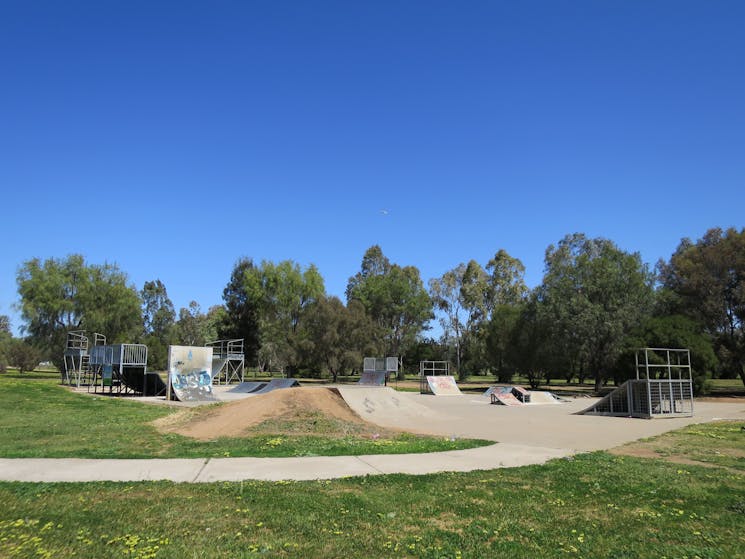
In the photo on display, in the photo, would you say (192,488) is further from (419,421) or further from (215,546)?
(419,421)

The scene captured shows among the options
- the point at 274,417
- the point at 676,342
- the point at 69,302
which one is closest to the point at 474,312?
the point at 676,342

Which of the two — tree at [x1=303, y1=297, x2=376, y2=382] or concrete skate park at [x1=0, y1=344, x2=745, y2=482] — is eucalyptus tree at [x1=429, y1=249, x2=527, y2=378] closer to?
tree at [x1=303, y1=297, x2=376, y2=382]

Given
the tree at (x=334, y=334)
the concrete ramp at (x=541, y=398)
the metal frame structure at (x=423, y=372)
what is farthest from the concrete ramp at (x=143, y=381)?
the tree at (x=334, y=334)

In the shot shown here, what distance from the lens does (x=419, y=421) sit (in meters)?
20.2

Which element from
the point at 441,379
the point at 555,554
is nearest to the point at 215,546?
the point at 555,554

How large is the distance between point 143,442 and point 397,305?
2632 inches

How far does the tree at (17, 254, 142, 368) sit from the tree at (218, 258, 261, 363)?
57.7ft

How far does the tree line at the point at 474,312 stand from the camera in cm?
4166

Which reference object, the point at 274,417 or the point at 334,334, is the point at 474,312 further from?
the point at 274,417

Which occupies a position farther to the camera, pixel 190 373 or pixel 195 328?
pixel 195 328

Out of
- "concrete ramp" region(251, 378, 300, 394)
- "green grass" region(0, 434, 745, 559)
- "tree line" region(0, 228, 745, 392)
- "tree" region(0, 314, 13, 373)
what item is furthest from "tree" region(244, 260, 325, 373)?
"green grass" region(0, 434, 745, 559)

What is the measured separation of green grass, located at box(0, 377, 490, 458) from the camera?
34.7 ft

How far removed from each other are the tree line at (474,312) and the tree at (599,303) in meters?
0.10

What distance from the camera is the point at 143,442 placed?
12195mm
